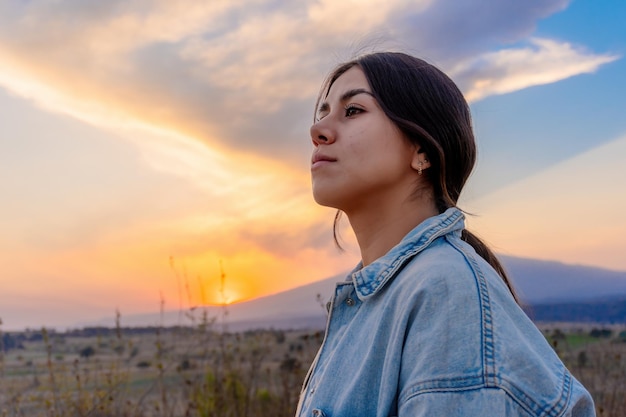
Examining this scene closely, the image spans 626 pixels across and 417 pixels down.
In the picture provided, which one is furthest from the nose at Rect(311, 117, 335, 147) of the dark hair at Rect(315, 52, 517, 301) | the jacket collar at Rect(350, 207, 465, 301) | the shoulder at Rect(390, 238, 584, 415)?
the shoulder at Rect(390, 238, 584, 415)

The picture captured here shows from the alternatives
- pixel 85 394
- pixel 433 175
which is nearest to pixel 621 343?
pixel 85 394

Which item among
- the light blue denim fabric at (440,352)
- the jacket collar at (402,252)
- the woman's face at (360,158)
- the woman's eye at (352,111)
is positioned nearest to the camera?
the light blue denim fabric at (440,352)

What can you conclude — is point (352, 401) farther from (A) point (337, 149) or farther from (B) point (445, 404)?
(A) point (337, 149)

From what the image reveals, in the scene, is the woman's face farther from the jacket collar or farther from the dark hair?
the jacket collar

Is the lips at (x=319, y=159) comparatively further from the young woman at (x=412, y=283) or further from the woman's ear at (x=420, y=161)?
the woman's ear at (x=420, y=161)

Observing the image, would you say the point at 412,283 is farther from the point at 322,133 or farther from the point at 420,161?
the point at 322,133

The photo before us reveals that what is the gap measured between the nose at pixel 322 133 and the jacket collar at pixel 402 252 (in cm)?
39

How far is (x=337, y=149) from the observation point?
2.07 m

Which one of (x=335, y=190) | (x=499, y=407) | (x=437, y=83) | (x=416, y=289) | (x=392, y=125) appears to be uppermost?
(x=437, y=83)

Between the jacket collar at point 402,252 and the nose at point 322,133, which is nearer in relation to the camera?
the jacket collar at point 402,252

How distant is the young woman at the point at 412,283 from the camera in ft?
4.95

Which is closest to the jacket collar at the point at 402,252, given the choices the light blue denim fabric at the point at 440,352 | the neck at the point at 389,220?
the light blue denim fabric at the point at 440,352

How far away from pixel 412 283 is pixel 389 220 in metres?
0.44

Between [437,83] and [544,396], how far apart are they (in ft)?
3.37
